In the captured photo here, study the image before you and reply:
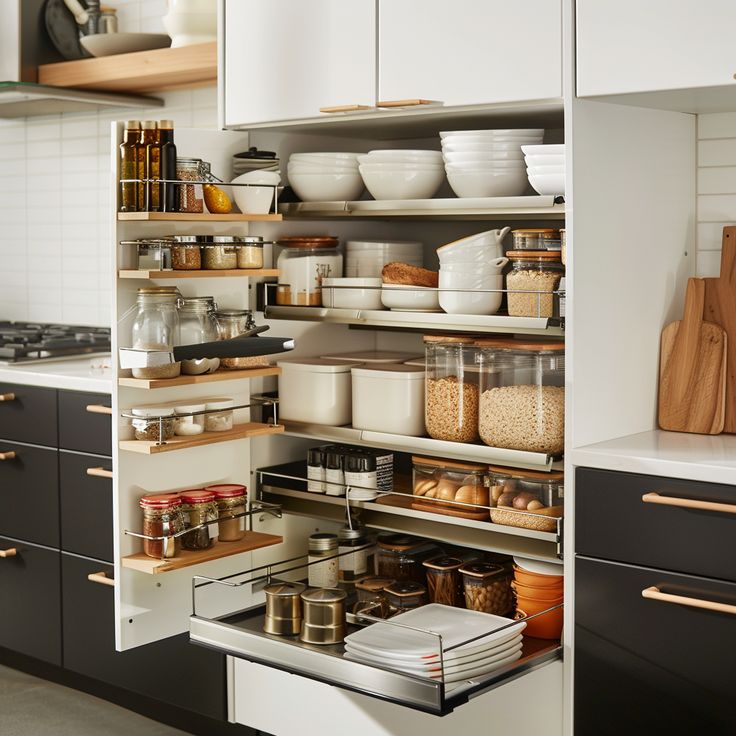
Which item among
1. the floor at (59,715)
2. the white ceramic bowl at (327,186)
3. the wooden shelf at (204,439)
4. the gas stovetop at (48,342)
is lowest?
the floor at (59,715)

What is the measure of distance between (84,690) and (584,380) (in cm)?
193

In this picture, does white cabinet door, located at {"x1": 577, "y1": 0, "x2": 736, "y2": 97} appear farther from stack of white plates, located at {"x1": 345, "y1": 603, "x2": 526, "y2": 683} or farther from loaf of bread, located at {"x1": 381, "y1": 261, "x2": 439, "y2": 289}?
stack of white plates, located at {"x1": 345, "y1": 603, "x2": 526, "y2": 683}

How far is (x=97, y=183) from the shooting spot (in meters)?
4.03

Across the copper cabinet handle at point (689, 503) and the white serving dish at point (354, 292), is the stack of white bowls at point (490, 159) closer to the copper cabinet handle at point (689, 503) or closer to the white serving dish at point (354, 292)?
the white serving dish at point (354, 292)

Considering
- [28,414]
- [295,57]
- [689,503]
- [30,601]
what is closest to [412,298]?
[295,57]

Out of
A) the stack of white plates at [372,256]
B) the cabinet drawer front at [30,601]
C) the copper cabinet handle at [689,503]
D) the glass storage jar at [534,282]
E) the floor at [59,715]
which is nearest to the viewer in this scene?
the copper cabinet handle at [689,503]

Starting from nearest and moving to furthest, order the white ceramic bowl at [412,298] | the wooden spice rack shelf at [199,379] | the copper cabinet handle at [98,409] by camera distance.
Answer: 1. the wooden spice rack shelf at [199,379]
2. the white ceramic bowl at [412,298]
3. the copper cabinet handle at [98,409]

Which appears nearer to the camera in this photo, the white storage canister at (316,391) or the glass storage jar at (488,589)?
the glass storage jar at (488,589)

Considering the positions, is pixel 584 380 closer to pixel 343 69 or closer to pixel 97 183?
pixel 343 69

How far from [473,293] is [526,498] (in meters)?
0.46

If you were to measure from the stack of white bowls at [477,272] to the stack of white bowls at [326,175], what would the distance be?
15.6 inches

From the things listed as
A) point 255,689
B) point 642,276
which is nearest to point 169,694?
point 255,689

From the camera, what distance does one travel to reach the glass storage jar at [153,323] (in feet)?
8.38

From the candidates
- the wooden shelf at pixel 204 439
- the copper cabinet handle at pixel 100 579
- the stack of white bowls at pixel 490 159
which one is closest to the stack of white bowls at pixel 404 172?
the stack of white bowls at pixel 490 159
